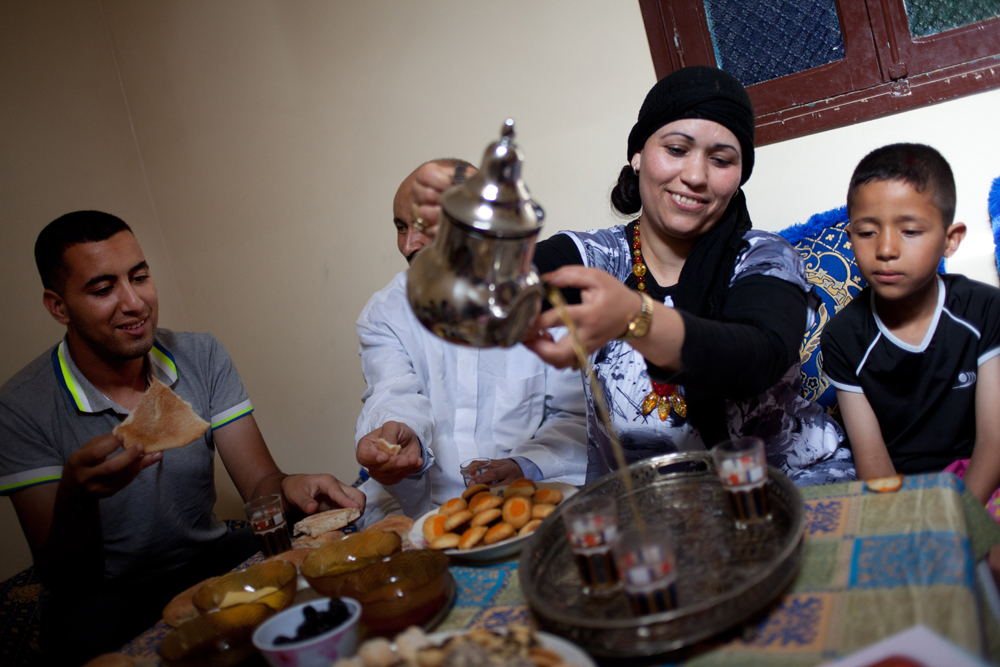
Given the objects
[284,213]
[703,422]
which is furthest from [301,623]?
[284,213]

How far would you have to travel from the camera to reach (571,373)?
192 centimetres

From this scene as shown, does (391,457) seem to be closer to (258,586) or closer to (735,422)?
(258,586)

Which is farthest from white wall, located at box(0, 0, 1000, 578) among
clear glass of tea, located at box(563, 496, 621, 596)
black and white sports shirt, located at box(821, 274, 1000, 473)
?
clear glass of tea, located at box(563, 496, 621, 596)

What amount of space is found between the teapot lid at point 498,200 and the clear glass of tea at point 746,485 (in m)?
0.39

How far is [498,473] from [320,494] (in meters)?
0.48

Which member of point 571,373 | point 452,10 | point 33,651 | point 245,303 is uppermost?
point 452,10

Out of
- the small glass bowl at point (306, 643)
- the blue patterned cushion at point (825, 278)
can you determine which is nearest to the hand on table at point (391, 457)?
the small glass bowl at point (306, 643)

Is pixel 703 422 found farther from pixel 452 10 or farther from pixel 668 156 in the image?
pixel 452 10

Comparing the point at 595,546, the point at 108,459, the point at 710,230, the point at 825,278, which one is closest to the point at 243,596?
the point at 595,546

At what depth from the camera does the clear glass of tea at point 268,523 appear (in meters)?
1.29

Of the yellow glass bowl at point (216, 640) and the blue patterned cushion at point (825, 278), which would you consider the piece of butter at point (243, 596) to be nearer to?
the yellow glass bowl at point (216, 640)

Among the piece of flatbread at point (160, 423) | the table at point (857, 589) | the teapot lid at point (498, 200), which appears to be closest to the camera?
the table at point (857, 589)

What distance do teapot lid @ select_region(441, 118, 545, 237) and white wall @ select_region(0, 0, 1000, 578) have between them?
1.55 metres

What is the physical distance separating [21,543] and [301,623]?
238cm
